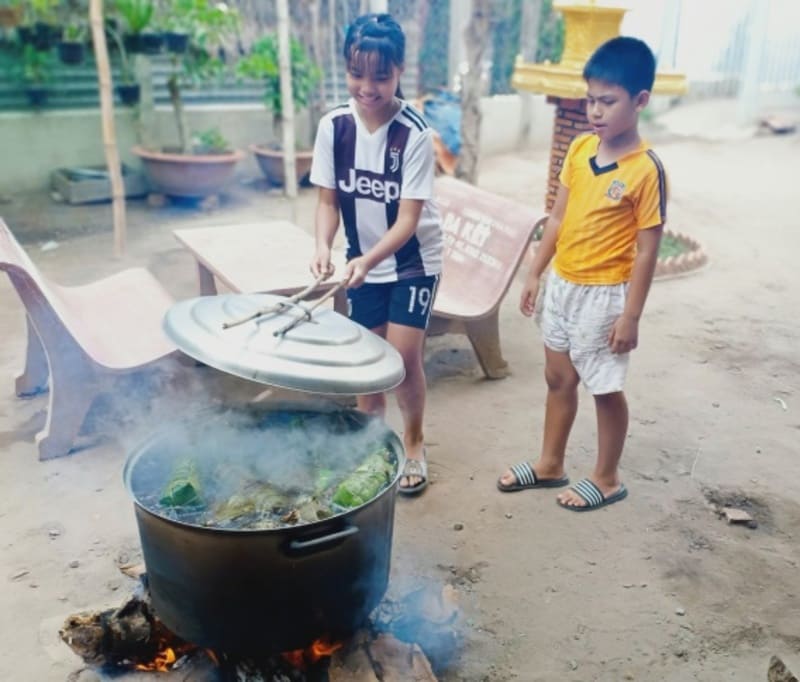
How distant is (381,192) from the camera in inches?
118

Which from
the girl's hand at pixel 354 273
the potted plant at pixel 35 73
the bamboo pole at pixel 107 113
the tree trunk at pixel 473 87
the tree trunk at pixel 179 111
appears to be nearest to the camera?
the girl's hand at pixel 354 273

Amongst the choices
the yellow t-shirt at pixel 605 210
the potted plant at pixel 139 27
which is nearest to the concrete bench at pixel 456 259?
the yellow t-shirt at pixel 605 210

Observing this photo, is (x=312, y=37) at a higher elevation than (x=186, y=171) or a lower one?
higher

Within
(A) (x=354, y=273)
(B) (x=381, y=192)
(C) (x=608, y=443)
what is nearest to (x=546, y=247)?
(B) (x=381, y=192)

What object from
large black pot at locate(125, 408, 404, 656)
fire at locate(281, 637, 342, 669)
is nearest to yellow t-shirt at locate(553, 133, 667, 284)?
large black pot at locate(125, 408, 404, 656)

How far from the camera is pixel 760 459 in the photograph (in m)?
3.87

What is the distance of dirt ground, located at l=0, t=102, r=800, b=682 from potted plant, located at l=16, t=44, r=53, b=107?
13.3ft

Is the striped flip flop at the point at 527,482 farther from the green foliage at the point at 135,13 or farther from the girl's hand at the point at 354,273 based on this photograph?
the green foliage at the point at 135,13

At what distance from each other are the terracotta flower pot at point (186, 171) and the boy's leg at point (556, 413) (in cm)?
617

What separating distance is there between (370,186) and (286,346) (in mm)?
1161

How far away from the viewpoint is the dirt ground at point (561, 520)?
104 inches

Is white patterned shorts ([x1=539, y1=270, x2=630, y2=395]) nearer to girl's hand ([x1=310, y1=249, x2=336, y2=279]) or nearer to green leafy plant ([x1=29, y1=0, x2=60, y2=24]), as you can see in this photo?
girl's hand ([x1=310, y1=249, x2=336, y2=279])

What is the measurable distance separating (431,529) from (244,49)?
27.9 ft

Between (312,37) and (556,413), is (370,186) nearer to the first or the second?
(556,413)
